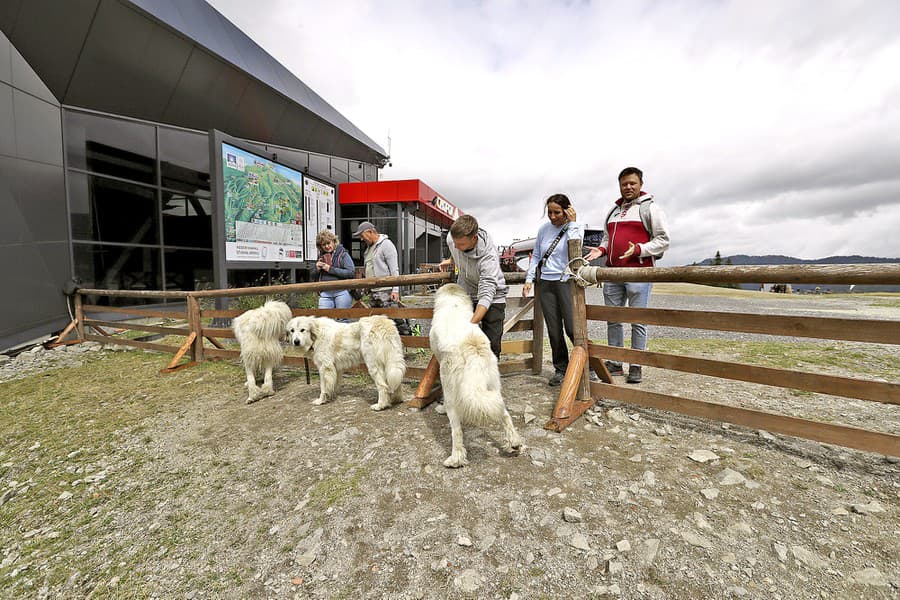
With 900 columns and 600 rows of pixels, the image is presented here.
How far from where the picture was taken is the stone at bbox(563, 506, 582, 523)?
2256mm

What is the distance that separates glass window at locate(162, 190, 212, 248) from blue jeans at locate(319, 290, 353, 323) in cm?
936

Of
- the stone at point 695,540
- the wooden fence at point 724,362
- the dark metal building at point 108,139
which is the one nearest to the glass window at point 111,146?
the dark metal building at point 108,139

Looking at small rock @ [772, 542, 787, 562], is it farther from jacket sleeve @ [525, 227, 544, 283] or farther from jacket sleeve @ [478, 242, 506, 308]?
jacket sleeve @ [525, 227, 544, 283]

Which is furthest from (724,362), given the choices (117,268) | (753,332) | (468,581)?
(117,268)

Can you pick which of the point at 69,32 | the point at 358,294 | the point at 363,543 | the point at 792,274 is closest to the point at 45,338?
the point at 69,32

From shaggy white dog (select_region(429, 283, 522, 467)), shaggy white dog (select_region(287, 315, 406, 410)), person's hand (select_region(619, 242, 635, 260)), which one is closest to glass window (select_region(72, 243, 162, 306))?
shaggy white dog (select_region(287, 315, 406, 410))

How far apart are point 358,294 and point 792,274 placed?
552 centimetres

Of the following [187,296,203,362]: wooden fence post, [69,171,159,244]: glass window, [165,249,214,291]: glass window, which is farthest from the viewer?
[165,249,214,291]: glass window

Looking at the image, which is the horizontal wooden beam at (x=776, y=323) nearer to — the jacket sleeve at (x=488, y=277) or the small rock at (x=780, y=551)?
the jacket sleeve at (x=488, y=277)

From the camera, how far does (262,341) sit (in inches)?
195

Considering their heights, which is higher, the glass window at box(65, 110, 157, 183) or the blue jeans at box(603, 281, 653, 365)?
the glass window at box(65, 110, 157, 183)

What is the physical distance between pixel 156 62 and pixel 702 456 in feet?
52.3

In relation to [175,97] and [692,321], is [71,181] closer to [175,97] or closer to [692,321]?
[175,97]

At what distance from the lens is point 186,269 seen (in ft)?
40.7
